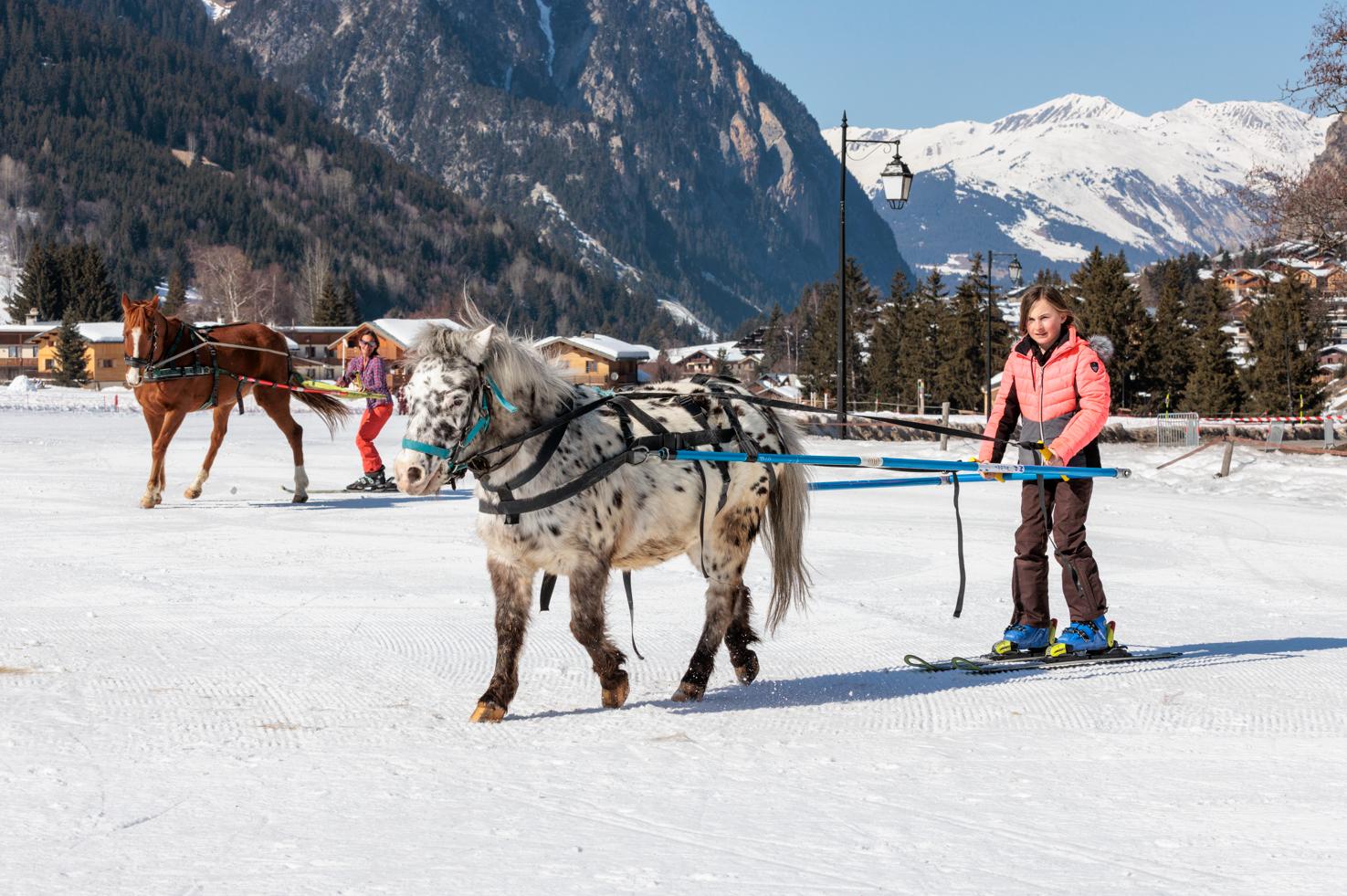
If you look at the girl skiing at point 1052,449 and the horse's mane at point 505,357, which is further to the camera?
the girl skiing at point 1052,449

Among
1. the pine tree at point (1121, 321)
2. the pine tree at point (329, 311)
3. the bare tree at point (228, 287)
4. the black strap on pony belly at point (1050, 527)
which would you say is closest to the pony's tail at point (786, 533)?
the black strap on pony belly at point (1050, 527)

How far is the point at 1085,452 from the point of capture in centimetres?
562

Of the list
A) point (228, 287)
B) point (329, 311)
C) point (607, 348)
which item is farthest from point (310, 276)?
point (607, 348)

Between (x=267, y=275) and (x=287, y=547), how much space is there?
15886cm

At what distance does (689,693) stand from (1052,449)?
2.13 metres

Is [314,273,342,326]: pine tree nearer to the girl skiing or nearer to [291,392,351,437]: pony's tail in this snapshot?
[291,392,351,437]: pony's tail

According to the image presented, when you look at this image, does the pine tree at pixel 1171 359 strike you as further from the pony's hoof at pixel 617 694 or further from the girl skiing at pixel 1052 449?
the pony's hoof at pixel 617 694

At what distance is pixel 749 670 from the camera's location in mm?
5477

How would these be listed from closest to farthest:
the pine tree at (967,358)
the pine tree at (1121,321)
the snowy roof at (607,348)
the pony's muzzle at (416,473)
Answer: the pony's muzzle at (416,473) < the pine tree at (1121,321) < the pine tree at (967,358) < the snowy roof at (607,348)

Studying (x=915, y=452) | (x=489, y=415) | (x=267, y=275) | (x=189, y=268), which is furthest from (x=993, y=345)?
(x=189, y=268)

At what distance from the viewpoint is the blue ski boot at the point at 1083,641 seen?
575cm

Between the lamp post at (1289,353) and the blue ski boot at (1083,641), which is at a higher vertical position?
the lamp post at (1289,353)

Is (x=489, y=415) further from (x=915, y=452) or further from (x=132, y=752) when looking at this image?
(x=915, y=452)

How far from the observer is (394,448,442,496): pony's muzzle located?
419 cm
